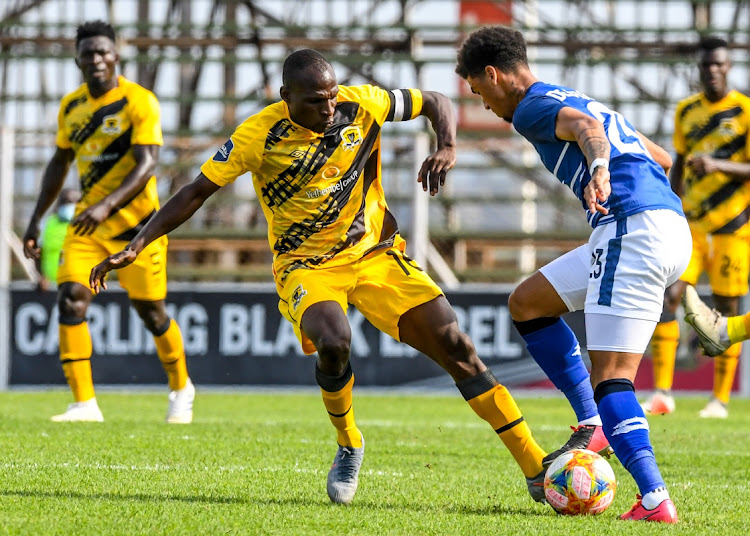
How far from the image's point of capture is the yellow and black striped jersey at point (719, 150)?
968 centimetres

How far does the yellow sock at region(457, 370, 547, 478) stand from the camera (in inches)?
196

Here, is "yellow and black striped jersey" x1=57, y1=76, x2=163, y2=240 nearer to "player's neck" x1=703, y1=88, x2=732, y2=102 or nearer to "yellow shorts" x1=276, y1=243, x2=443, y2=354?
"yellow shorts" x1=276, y1=243, x2=443, y2=354

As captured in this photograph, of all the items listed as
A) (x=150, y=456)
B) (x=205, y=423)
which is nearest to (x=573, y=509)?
(x=150, y=456)

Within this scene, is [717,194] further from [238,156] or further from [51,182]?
[238,156]

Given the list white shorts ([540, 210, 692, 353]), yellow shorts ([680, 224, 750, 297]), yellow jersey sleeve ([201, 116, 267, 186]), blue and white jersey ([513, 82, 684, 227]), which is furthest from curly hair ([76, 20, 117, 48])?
yellow shorts ([680, 224, 750, 297])

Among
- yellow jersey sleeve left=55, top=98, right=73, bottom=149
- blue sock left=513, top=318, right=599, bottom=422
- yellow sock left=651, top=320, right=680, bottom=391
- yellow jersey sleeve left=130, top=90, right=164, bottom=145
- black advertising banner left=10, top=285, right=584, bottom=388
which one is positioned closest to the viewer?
blue sock left=513, top=318, right=599, bottom=422

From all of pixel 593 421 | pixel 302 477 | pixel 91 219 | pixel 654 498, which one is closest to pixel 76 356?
pixel 91 219

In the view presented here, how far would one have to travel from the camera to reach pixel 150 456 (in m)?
6.22

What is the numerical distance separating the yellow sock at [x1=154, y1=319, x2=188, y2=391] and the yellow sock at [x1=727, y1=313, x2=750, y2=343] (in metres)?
4.05

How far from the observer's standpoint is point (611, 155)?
4.72 metres

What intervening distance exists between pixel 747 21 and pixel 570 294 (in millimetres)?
16291

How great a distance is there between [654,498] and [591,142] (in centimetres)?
134

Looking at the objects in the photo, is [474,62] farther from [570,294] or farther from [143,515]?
[143,515]

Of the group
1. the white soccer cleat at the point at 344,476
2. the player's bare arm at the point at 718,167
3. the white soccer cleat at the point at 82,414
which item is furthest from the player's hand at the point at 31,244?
the player's bare arm at the point at 718,167
